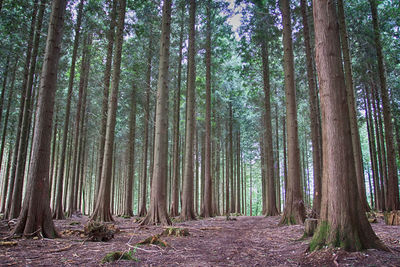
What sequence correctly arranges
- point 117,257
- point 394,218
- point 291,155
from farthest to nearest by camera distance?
point 291,155 < point 394,218 < point 117,257

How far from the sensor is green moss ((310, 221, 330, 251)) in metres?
4.16

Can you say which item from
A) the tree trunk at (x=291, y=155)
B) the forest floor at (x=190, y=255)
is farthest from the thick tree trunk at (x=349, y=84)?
the forest floor at (x=190, y=255)

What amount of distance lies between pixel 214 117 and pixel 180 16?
25.2 ft

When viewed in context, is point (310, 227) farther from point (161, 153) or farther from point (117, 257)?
point (161, 153)

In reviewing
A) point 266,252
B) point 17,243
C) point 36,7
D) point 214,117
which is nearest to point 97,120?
point 214,117

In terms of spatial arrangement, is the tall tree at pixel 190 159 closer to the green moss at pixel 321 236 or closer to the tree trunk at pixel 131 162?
the tree trunk at pixel 131 162

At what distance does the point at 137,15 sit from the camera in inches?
555

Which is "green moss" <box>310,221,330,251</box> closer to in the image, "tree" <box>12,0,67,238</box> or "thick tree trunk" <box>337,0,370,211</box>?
"tree" <box>12,0,67,238</box>

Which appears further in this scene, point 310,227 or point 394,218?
point 394,218

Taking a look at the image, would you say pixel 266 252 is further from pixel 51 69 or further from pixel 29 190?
pixel 51 69

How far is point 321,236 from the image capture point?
4.24m

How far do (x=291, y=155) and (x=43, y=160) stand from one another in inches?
292

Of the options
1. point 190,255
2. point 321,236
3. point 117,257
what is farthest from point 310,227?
point 117,257

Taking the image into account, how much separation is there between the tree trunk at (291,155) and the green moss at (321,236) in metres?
4.79
